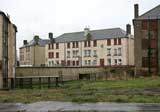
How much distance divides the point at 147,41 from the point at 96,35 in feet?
144

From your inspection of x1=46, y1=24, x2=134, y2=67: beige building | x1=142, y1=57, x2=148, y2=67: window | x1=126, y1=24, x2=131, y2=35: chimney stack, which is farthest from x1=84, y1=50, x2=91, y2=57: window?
x1=142, y1=57, x2=148, y2=67: window

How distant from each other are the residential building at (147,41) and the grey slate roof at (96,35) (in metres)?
33.8

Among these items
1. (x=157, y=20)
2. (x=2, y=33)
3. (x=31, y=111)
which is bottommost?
(x=31, y=111)

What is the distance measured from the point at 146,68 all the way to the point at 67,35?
56074 millimetres

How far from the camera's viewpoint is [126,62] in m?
107

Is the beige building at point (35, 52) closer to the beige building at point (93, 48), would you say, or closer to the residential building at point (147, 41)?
the beige building at point (93, 48)

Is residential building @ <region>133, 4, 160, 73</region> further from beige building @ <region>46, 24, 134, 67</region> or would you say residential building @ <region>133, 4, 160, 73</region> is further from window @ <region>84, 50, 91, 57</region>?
window @ <region>84, 50, 91, 57</region>

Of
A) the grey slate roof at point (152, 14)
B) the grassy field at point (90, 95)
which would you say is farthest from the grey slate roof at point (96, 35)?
the grassy field at point (90, 95)

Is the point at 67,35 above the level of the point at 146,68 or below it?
above

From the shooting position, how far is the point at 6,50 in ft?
159

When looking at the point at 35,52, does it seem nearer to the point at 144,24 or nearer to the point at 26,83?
the point at 144,24

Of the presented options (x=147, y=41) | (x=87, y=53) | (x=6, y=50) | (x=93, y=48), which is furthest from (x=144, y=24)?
(x=87, y=53)

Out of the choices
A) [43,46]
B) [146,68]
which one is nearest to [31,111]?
[146,68]

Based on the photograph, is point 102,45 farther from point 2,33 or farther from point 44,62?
point 2,33
